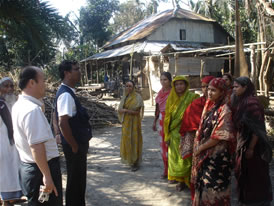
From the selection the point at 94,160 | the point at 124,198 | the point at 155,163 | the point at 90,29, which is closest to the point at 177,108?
the point at 124,198

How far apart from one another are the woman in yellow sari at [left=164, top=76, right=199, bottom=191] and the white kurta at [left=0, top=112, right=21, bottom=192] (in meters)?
1.98

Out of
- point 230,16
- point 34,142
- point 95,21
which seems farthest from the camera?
point 95,21

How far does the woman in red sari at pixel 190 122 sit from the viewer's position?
3070 mm

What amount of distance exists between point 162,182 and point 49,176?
98.0 inches

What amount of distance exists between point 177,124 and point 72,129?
1.50 metres

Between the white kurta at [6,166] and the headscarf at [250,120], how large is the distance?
8.75 ft

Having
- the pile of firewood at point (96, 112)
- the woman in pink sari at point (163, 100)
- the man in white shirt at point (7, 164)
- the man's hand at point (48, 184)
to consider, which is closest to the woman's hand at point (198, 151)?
the woman in pink sari at point (163, 100)

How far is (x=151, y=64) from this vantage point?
13.8 metres

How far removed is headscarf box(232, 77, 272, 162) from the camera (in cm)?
270

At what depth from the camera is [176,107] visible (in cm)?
354

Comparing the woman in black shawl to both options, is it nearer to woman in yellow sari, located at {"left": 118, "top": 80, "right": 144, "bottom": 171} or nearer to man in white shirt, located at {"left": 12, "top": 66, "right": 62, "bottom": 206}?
man in white shirt, located at {"left": 12, "top": 66, "right": 62, "bottom": 206}

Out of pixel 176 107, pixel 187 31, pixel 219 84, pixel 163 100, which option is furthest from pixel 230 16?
pixel 219 84

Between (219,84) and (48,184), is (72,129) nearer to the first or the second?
(48,184)

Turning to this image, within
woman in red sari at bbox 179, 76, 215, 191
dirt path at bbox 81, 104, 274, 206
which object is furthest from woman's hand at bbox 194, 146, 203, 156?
dirt path at bbox 81, 104, 274, 206
